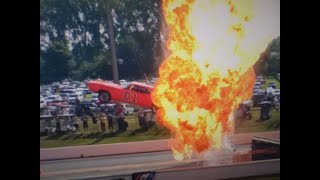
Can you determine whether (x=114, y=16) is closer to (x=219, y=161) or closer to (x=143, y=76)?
(x=143, y=76)

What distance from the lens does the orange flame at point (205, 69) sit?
280 cm

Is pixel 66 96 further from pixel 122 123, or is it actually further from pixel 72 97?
pixel 122 123

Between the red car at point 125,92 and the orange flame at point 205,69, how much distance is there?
2.0 inches

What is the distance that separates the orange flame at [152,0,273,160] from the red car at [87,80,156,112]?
2.0 inches

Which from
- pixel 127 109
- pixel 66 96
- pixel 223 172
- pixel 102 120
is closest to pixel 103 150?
pixel 102 120

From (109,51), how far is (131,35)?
6.3 inches

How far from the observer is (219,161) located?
289 cm

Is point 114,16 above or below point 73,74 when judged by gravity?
above

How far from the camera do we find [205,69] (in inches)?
113

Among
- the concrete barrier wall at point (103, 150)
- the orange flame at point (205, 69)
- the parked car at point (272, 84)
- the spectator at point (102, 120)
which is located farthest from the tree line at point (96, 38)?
the parked car at point (272, 84)

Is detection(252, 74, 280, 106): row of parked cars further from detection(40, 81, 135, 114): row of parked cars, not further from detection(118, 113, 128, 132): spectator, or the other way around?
detection(40, 81, 135, 114): row of parked cars
